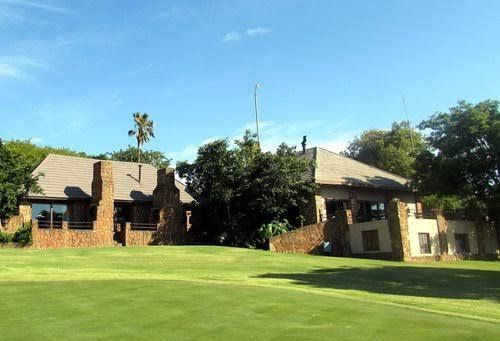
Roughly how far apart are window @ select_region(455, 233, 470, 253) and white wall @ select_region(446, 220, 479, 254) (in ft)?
1.00

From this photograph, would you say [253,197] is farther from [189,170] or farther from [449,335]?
[449,335]

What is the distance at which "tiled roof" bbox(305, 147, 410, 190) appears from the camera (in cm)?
3938

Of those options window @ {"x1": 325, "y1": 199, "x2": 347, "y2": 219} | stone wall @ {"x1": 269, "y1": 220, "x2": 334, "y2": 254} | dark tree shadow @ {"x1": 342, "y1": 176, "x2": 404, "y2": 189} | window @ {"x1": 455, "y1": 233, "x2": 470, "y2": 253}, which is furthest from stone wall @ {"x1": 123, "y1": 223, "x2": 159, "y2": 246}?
window @ {"x1": 455, "y1": 233, "x2": 470, "y2": 253}

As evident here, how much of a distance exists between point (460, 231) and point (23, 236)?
2985 centimetres

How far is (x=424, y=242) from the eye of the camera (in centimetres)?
3556

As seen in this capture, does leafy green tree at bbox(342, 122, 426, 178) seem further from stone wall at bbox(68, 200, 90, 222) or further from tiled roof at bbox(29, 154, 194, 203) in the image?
stone wall at bbox(68, 200, 90, 222)

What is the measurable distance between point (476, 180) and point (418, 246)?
8044mm

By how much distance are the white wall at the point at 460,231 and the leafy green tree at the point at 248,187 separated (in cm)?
1060

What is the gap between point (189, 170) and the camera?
39125mm

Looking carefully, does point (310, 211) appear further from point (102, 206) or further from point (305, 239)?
point (102, 206)

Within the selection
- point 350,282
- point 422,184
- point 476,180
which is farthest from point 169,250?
point 476,180

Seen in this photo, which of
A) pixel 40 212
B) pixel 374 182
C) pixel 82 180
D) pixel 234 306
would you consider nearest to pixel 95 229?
pixel 40 212

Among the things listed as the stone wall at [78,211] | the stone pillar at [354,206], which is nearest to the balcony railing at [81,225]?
the stone wall at [78,211]

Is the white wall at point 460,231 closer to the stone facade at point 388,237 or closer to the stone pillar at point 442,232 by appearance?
the stone facade at point 388,237
